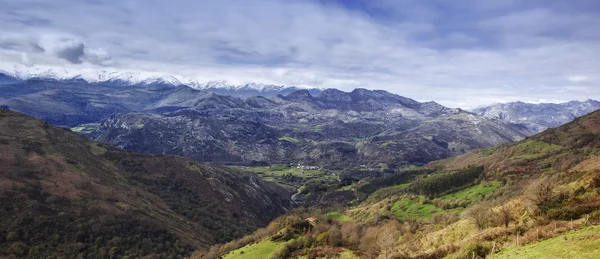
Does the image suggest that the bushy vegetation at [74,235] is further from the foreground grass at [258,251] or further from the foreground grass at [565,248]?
the foreground grass at [565,248]

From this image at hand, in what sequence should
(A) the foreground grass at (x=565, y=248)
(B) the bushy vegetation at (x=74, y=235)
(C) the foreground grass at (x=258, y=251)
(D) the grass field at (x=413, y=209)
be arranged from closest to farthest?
(A) the foreground grass at (x=565, y=248) → (C) the foreground grass at (x=258, y=251) → (B) the bushy vegetation at (x=74, y=235) → (D) the grass field at (x=413, y=209)

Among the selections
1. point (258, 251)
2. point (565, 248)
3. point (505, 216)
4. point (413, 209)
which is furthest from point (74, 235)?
point (565, 248)

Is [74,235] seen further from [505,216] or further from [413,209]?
[505,216]

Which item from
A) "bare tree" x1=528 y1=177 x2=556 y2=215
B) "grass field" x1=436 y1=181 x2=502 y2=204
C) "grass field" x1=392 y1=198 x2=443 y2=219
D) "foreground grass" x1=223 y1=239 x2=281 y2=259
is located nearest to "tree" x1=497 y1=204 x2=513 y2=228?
"bare tree" x1=528 y1=177 x2=556 y2=215

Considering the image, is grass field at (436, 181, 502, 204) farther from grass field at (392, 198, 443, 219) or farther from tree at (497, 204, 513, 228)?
tree at (497, 204, 513, 228)

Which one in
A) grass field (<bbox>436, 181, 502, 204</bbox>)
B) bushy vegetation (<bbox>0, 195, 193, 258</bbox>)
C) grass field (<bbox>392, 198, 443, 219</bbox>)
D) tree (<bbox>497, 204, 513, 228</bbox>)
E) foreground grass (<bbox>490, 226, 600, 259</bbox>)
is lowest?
bushy vegetation (<bbox>0, 195, 193, 258</bbox>)

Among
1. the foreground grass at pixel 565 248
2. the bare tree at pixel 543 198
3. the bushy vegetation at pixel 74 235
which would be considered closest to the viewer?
the foreground grass at pixel 565 248

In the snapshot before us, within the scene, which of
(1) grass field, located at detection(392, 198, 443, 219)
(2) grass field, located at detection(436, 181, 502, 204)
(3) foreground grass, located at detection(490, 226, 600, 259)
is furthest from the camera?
(2) grass field, located at detection(436, 181, 502, 204)

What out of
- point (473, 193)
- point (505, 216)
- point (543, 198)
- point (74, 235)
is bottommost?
point (74, 235)

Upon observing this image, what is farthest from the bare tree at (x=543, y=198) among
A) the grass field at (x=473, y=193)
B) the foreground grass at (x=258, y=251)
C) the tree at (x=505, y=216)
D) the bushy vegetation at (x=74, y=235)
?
the bushy vegetation at (x=74, y=235)
